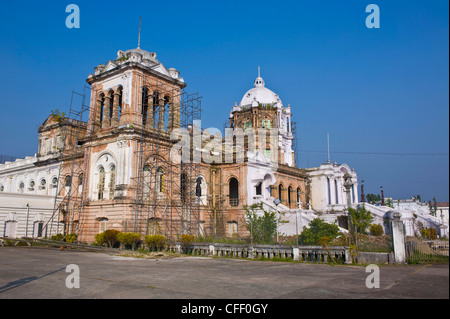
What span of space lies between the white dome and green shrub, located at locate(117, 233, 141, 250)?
2728cm

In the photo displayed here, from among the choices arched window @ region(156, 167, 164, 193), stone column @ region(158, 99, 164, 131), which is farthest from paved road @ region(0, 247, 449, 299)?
stone column @ region(158, 99, 164, 131)

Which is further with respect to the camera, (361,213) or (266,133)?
(266,133)

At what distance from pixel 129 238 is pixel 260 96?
2964 cm

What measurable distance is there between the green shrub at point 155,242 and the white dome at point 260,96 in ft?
90.1

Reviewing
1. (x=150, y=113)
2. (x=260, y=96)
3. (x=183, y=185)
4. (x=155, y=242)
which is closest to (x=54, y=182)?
(x=150, y=113)

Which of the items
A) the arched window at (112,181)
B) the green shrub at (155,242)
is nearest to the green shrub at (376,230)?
the green shrub at (155,242)

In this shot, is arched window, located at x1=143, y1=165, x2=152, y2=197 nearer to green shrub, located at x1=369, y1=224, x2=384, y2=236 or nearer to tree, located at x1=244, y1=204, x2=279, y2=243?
tree, located at x1=244, y1=204, x2=279, y2=243

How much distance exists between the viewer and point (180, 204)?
27297 mm

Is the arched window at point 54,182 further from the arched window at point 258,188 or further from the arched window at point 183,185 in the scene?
the arched window at point 258,188

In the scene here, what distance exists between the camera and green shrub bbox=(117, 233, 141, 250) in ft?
72.7
